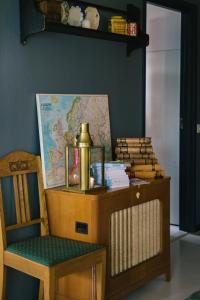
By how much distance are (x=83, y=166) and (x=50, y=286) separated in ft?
2.46

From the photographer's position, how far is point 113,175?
295cm

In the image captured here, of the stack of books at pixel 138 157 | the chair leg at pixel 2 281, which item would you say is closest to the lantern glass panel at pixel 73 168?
the stack of books at pixel 138 157

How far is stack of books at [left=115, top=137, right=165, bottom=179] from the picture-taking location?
10.8ft

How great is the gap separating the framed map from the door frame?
1.66 meters

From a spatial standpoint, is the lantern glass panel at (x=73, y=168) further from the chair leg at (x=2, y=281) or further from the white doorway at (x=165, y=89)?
the white doorway at (x=165, y=89)

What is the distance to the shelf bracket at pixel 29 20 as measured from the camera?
8.70 ft

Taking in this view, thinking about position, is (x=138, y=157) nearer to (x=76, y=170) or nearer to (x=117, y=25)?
(x=76, y=170)

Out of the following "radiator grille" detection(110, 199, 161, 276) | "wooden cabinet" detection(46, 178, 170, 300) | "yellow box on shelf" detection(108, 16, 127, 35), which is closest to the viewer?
"wooden cabinet" detection(46, 178, 170, 300)

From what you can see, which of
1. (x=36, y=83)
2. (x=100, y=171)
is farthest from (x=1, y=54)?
(x=100, y=171)

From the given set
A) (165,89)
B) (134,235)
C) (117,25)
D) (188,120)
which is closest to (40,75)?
(117,25)

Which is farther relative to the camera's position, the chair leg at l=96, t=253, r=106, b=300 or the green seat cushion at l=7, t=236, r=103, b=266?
the chair leg at l=96, t=253, r=106, b=300

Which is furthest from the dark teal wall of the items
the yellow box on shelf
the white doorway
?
the white doorway

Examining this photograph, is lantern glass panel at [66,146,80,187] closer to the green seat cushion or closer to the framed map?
the framed map

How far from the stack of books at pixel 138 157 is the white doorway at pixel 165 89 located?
154 cm
